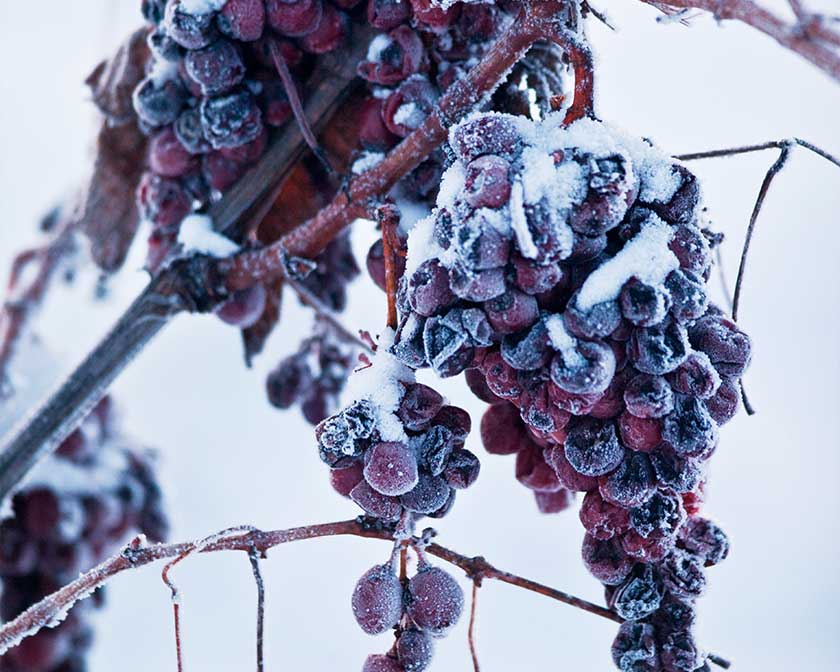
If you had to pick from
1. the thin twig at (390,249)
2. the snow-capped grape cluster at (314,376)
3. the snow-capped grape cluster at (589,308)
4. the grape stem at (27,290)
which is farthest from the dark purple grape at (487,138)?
the grape stem at (27,290)

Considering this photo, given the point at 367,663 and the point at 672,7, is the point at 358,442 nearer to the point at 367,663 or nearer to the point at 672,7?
the point at 367,663

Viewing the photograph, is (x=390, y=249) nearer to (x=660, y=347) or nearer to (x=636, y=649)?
(x=660, y=347)

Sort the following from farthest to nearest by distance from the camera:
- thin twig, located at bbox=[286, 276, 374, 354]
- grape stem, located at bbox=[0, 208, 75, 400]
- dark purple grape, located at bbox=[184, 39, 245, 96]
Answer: grape stem, located at bbox=[0, 208, 75, 400] → thin twig, located at bbox=[286, 276, 374, 354] → dark purple grape, located at bbox=[184, 39, 245, 96]

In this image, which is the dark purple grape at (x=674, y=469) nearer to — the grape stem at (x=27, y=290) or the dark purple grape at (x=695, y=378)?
the dark purple grape at (x=695, y=378)

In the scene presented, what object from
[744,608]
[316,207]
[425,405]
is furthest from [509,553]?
[425,405]

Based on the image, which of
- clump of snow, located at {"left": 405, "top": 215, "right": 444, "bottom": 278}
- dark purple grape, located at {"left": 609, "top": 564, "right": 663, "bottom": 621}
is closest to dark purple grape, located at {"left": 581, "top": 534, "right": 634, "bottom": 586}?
dark purple grape, located at {"left": 609, "top": 564, "right": 663, "bottom": 621}

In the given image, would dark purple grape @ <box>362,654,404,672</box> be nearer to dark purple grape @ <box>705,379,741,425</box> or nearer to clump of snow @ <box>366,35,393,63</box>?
dark purple grape @ <box>705,379,741,425</box>
